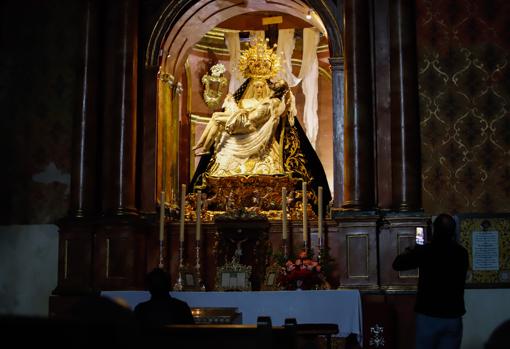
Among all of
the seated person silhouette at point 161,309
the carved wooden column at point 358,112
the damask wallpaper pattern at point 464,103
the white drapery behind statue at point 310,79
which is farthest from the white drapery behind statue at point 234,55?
the seated person silhouette at point 161,309

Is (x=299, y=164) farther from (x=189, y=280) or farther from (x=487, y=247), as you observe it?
(x=487, y=247)

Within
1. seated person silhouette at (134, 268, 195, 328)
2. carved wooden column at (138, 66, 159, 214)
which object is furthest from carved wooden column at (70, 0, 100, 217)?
seated person silhouette at (134, 268, 195, 328)

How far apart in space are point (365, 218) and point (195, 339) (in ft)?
16.0

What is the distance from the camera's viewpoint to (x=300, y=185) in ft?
30.9

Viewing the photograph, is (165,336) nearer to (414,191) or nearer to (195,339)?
(195,339)

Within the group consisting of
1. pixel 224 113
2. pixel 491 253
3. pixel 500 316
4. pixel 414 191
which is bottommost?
pixel 500 316

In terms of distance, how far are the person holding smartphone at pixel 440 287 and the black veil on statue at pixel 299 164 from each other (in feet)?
13.3

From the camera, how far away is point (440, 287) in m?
5.07

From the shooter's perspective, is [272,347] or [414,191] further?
[414,191]

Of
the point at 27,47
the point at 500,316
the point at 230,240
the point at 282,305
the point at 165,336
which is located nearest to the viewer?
the point at 165,336

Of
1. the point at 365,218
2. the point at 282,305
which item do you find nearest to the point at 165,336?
the point at 282,305

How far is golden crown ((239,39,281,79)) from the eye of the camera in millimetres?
9953

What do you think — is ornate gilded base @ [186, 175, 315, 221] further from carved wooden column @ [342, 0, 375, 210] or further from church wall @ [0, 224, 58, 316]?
church wall @ [0, 224, 58, 316]

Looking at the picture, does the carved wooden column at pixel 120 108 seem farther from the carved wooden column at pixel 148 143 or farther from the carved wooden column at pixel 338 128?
the carved wooden column at pixel 338 128
